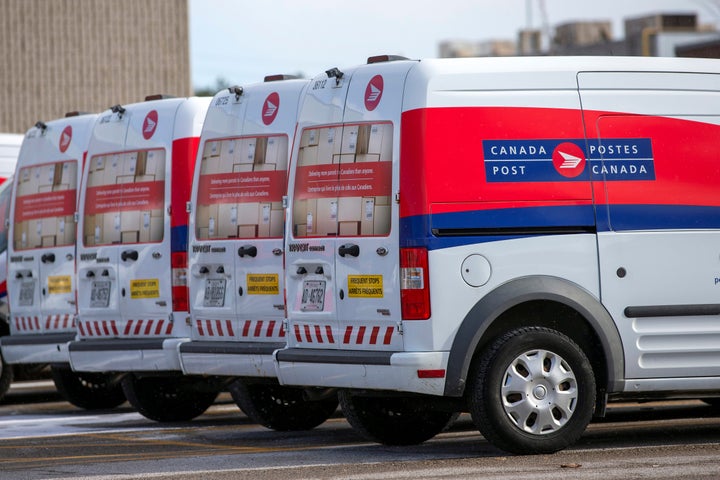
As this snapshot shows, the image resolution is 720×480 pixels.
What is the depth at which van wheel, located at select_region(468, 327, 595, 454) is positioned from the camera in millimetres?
9570

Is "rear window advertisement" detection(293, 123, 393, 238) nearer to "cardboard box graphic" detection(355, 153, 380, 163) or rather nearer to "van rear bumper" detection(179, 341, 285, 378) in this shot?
"cardboard box graphic" detection(355, 153, 380, 163)

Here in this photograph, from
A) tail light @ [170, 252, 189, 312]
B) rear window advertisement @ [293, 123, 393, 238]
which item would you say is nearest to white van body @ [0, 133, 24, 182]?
tail light @ [170, 252, 189, 312]

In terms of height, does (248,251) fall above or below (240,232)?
below

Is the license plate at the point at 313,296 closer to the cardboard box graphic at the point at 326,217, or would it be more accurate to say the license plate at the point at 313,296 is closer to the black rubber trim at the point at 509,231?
the cardboard box graphic at the point at 326,217

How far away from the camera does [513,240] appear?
969 cm

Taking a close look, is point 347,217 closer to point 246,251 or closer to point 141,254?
point 246,251

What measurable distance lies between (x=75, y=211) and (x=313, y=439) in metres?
3.89

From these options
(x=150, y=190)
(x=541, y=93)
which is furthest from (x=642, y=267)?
(x=150, y=190)

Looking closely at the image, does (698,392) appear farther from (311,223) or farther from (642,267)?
(311,223)

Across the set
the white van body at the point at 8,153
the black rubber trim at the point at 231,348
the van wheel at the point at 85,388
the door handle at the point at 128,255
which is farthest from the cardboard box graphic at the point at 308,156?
the white van body at the point at 8,153

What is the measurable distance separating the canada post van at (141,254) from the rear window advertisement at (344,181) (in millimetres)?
2460

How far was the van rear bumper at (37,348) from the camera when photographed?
46.3 feet

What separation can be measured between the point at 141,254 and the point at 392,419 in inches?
130

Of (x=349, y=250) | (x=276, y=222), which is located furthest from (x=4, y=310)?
(x=349, y=250)
